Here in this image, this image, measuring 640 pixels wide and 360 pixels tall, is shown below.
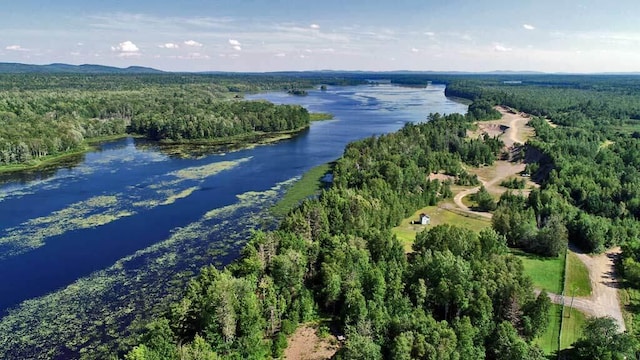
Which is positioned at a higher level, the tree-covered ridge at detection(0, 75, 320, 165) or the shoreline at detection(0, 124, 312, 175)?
the tree-covered ridge at detection(0, 75, 320, 165)

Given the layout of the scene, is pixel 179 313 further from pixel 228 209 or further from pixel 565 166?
pixel 565 166

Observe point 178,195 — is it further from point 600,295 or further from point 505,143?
point 505,143

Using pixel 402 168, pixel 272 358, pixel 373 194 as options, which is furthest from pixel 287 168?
pixel 272 358

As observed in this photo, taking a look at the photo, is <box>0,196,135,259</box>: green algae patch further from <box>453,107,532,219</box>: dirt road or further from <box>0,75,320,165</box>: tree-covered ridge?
<box>453,107,532,219</box>: dirt road

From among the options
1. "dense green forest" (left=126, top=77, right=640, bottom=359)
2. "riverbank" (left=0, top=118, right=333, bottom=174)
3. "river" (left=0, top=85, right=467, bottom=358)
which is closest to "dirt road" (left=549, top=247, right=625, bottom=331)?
"dense green forest" (left=126, top=77, right=640, bottom=359)

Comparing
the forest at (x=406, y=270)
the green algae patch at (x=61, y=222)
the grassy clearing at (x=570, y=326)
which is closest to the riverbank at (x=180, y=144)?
the forest at (x=406, y=270)

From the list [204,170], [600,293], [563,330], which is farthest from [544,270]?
[204,170]

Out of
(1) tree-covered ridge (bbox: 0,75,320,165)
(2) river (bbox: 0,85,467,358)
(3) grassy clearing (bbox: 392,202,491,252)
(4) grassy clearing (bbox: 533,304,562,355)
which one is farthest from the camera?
(1) tree-covered ridge (bbox: 0,75,320,165)

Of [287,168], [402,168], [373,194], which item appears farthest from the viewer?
[287,168]
